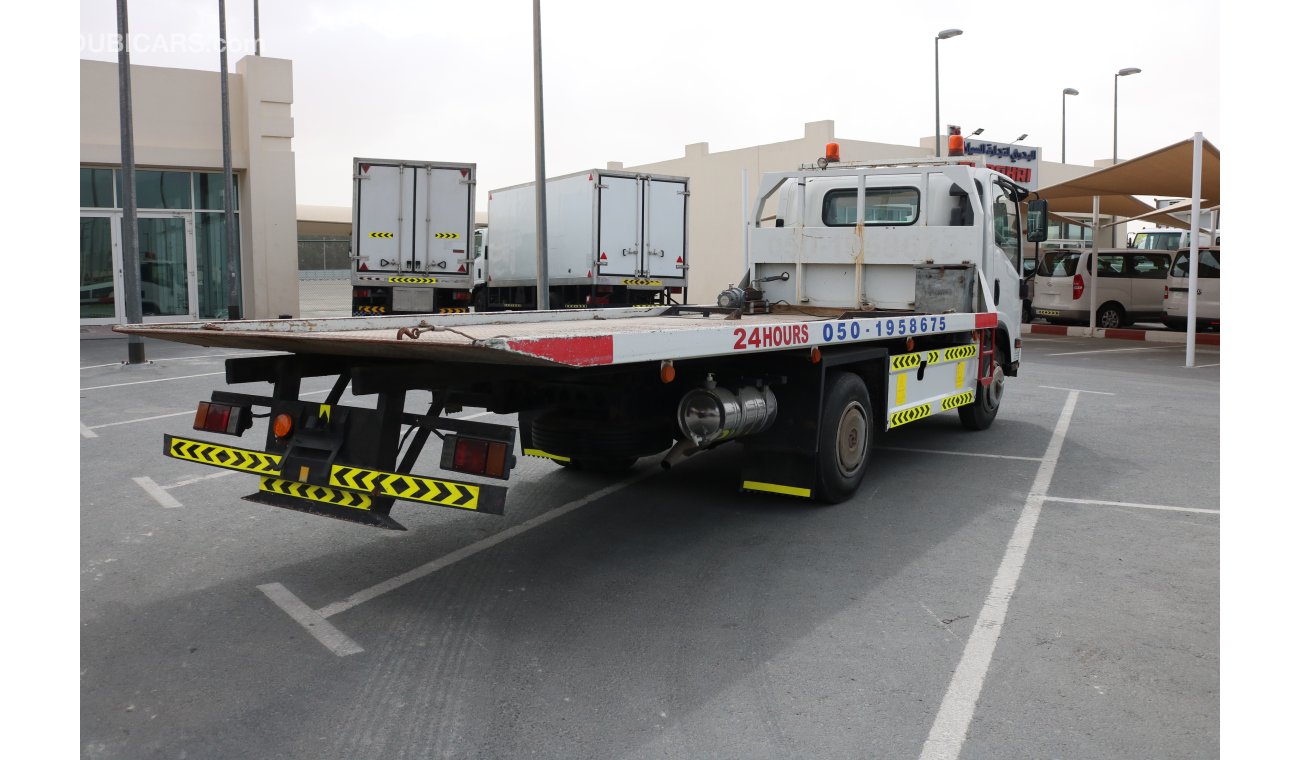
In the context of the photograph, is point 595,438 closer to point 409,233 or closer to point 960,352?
point 960,352

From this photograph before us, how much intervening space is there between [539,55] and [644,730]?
18098mm

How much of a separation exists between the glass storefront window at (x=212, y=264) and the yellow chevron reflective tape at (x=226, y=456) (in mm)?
20117

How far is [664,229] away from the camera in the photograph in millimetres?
20625

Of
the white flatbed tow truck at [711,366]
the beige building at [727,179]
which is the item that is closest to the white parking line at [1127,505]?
the white flatbed tow truck at [711,366]

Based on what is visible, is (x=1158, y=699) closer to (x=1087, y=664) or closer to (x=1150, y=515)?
(x=1087, y=664)

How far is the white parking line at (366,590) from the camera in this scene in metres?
4.52

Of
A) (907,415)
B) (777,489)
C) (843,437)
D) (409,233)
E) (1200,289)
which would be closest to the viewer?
(777,489)

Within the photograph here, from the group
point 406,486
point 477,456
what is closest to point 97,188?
point 406,486

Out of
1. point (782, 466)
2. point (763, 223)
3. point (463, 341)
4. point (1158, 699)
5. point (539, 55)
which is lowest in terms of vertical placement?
point (1158, 699)

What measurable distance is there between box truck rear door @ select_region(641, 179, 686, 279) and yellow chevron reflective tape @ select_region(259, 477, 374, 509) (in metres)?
15.6

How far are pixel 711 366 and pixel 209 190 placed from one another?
21.4m

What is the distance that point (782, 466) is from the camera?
6.62m

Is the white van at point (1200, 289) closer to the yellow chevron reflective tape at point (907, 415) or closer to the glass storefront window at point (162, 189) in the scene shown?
the yellow chevron reflective tape at point (907, 415)

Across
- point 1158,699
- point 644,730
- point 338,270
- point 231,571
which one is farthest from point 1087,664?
point 338,270
